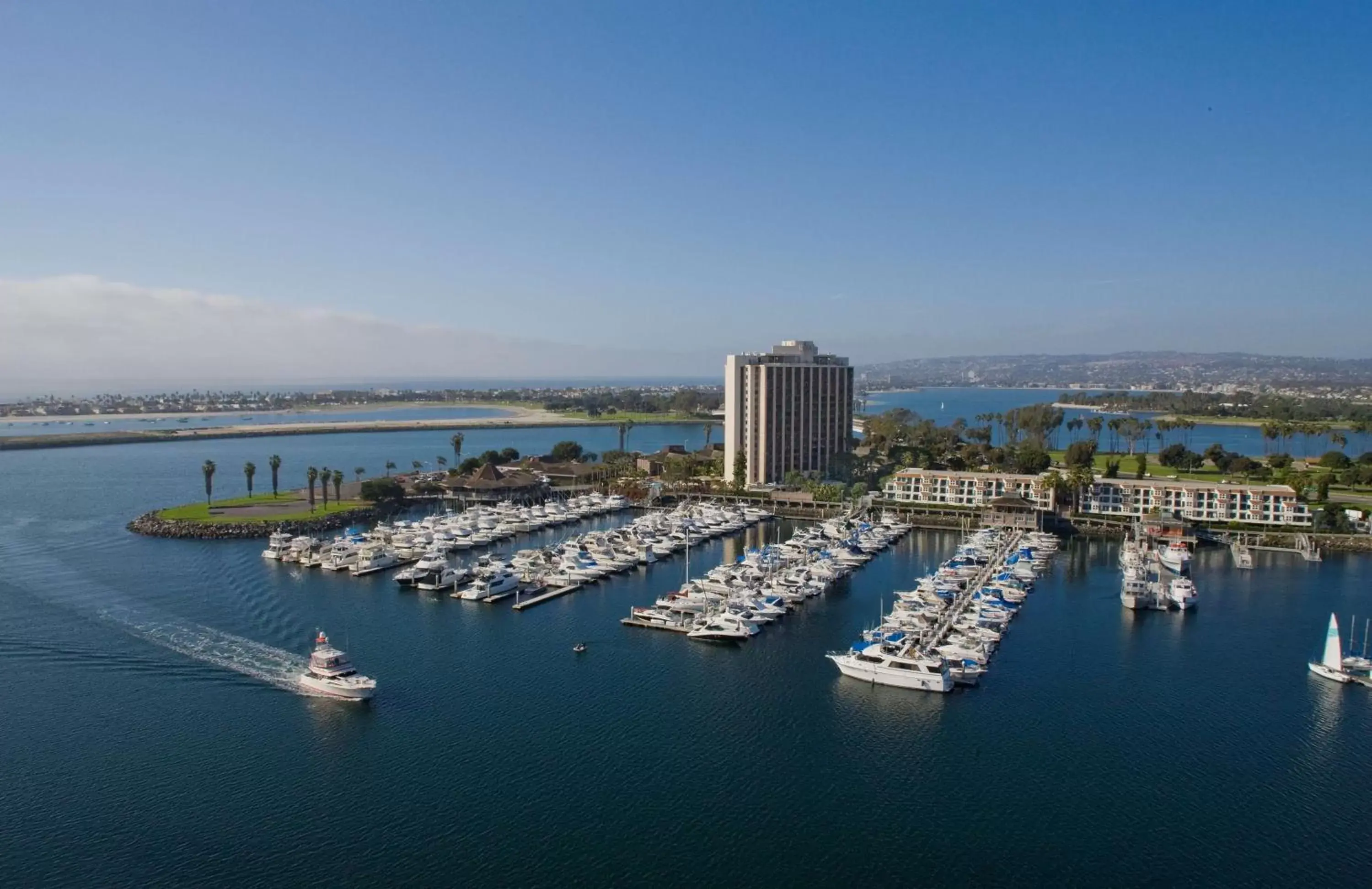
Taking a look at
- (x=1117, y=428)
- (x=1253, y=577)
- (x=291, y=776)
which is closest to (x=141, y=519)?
(x=291, y=776)

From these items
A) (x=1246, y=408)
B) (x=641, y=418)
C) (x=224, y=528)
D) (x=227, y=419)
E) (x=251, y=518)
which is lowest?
(x=224, y=528)

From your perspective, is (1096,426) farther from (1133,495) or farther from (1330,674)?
(1330,674)

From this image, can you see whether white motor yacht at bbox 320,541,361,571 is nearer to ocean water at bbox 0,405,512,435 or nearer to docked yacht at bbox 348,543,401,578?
docked yacht at bbox 348,543,401,578

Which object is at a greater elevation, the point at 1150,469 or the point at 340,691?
the point at 1150,469

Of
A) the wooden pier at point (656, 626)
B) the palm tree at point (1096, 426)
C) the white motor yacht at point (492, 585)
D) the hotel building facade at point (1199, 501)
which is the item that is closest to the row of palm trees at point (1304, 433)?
the palm tree at point (1096, 426)

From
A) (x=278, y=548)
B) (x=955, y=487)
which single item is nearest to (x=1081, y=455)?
(x=955, y=487)

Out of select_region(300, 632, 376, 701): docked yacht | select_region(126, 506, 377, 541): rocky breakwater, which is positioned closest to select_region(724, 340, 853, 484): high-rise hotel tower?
select_region(126, 506, 377, 541): rocky breakwater

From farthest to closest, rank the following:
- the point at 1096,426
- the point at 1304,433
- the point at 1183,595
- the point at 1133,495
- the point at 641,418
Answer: the point at 641,418, the point at 1096,426, the point at 1304,433, the point at 1133,495, the point at 1183,595
